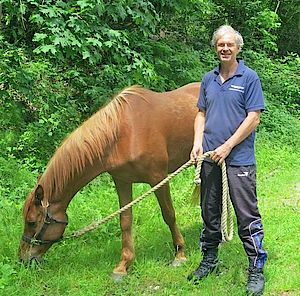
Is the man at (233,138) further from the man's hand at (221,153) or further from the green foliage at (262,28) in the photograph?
the green foliage at (262,28)

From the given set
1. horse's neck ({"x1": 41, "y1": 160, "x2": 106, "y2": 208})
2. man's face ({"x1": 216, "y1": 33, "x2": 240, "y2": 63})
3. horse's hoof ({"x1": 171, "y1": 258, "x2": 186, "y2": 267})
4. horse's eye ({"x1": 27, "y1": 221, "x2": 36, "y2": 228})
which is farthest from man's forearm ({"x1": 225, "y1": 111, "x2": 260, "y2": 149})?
horse's eye ({"x1": 27, "y1": 221, "x2": 36, "y2": 228})

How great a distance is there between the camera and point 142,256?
4.30 meters

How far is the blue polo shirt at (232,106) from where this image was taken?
10.9ft

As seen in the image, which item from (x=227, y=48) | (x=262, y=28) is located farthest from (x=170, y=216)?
(x=262, y=28)

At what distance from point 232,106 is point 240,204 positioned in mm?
685

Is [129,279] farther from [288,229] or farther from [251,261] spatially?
[288,229]

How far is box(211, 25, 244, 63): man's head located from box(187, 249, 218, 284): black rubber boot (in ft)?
4.92

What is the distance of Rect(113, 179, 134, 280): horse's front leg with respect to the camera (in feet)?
13.3

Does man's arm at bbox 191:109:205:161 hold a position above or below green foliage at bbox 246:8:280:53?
above

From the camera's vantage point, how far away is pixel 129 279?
3918mm

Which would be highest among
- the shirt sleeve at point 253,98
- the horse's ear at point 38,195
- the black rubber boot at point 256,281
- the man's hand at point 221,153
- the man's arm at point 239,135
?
the shirt sleeve at point 253,98

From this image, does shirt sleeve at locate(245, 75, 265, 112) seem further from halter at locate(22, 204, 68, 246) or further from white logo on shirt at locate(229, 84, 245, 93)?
halter at locate(22, 204, 68, 246)

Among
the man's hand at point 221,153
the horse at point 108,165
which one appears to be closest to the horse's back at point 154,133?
the horse at point 108,165

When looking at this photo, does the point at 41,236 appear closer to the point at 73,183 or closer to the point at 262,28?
the point at 73,183
